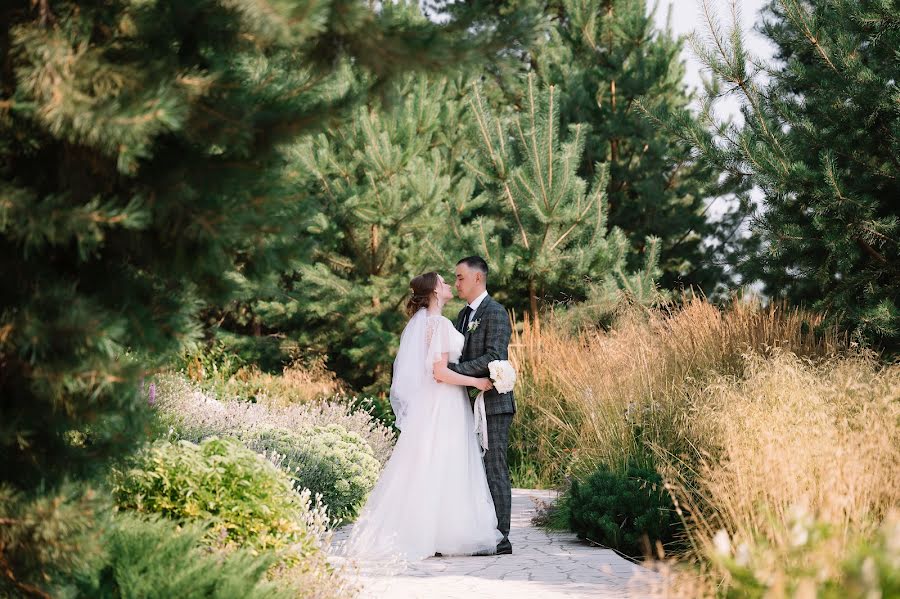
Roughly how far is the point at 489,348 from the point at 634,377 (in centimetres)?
174

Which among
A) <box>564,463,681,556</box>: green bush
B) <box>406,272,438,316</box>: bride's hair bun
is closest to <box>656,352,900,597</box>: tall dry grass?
<box>564,463,681,556</box>: green bush

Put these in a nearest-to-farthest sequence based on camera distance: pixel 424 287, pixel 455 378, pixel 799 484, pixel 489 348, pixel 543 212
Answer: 1. pixel 799 484
2. pixel 455 378
3. pixel 489 348
4. pixel 424 287
5. pixel 543 212

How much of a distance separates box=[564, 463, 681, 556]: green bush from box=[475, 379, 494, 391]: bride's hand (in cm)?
98

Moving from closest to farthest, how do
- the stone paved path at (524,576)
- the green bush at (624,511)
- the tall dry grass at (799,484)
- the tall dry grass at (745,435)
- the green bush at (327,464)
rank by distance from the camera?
the tall dry grass at (799,484)
the tall dry grass at (745,435)
the stone paved path at (524,576)
the green bush at (624,511)
the green bush at (327,464)

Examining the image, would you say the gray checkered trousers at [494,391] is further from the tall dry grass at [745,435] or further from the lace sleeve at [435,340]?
the tall dry grass at [745,435]

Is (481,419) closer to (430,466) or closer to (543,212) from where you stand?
(430,466)

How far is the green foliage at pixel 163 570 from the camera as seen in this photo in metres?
3.19

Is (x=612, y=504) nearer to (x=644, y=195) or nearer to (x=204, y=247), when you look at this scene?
(x=204, y=247)

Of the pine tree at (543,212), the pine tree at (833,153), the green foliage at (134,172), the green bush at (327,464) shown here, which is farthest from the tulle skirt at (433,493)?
the pine tree at (543,212)

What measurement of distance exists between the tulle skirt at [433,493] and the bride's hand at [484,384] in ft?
0.73

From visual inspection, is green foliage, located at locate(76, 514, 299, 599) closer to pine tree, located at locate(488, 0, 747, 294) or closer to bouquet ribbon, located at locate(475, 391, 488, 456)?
bouquet ribbon, located at locate(475, 391, 488, 456)

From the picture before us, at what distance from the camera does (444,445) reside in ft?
20.7

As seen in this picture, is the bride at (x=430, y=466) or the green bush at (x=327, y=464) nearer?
the bride at (x=430, y=466)

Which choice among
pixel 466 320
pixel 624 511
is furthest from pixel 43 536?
pixel 466 320
